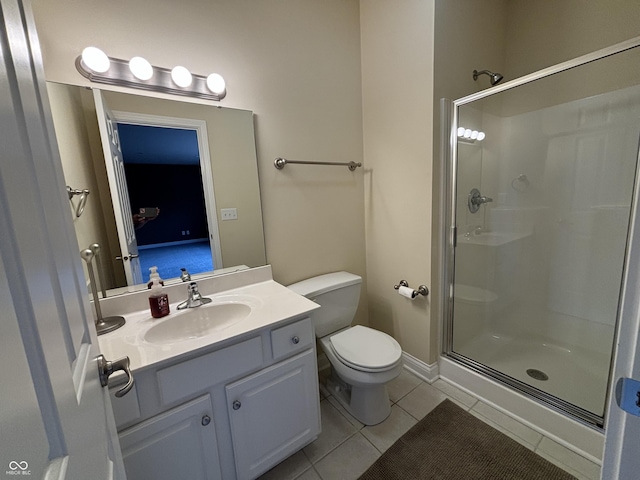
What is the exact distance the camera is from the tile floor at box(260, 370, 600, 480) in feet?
4.27

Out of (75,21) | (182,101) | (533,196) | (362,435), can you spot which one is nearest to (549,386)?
(362,435)

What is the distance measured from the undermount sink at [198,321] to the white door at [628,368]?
1.15 meters

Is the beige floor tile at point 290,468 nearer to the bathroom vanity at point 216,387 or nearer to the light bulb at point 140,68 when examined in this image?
the bathroom vanity at point 216,387

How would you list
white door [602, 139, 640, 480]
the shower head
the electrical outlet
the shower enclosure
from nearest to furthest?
white door [602, 139, 640, 480] → the electrical outlet → the shower enclosure → the shower head

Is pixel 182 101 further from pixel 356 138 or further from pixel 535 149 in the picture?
pixel 535 149

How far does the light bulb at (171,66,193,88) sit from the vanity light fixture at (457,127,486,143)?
1.56m

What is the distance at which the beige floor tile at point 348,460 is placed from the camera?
1300mm

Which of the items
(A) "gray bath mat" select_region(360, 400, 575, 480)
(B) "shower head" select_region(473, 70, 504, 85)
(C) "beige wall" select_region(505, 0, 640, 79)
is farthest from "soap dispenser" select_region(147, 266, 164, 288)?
(C) "beige wall" select_region(505, 0, 640, 79)

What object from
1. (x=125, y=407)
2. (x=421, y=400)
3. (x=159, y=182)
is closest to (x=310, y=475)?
(x=421, y=400)

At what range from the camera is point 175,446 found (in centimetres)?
97

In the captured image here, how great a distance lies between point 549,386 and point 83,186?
2.60 m

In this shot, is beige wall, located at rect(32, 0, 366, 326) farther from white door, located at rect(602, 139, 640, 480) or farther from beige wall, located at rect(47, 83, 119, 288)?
white door, located at rect(602, 139, 640, 480)

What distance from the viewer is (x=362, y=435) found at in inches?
59.0

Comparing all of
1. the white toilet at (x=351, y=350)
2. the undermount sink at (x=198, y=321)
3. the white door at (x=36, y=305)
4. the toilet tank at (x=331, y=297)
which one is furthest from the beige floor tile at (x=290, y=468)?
the white door at (x=36, y=305)
